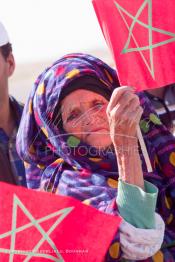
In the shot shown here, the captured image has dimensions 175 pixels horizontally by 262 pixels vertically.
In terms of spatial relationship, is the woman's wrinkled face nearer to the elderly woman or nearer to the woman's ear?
the elderly woman

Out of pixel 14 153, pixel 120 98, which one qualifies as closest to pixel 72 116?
pixel 120 98

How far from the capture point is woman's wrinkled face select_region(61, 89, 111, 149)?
161 centimetres

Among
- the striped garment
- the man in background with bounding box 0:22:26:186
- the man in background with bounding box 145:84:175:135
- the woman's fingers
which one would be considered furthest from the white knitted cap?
the woman's fingers

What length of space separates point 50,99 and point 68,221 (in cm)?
36

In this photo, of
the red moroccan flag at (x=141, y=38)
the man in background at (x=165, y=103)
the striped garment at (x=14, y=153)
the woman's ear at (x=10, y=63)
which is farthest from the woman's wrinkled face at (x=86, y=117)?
the woman's ear at (x=10, y=63)

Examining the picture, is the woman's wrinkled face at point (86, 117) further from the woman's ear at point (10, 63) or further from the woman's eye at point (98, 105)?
the woman's ear at point (10, 63)

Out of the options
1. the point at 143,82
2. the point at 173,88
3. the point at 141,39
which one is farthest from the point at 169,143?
the point at 173,88

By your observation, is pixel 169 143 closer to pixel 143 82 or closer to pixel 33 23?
pixel 143 82

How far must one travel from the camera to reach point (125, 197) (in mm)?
1499

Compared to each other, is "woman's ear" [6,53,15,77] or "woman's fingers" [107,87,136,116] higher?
"woman's fingers" [107,87,136,116]

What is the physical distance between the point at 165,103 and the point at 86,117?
0.92 meters

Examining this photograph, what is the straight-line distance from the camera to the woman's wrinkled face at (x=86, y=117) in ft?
5.27

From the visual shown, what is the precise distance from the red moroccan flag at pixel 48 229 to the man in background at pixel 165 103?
80 centimetres

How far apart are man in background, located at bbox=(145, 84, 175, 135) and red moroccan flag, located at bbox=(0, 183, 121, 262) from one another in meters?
0.80
